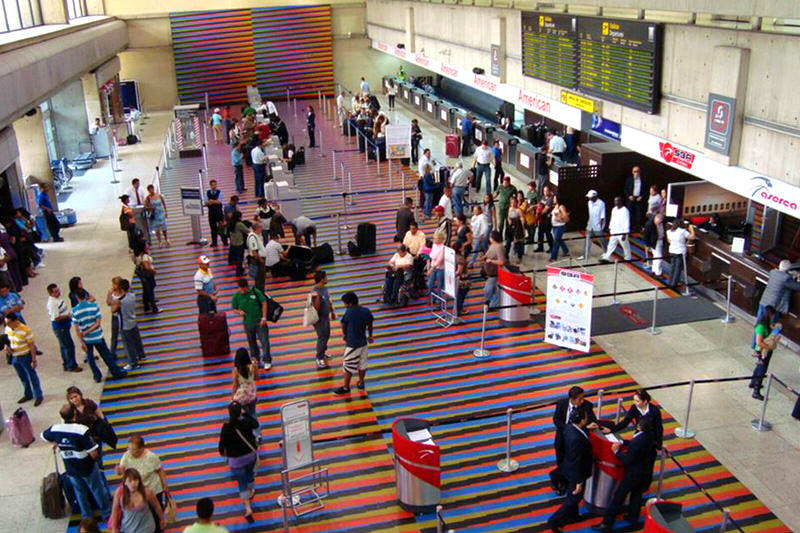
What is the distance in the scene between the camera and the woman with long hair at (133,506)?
696 cm

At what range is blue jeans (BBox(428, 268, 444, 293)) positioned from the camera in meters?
13.3

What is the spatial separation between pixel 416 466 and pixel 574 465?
1696mm

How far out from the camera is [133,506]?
7.02 m

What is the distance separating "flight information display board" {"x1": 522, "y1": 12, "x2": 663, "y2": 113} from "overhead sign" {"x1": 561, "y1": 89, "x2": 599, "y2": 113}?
22 cm

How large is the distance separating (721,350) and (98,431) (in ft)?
29.9

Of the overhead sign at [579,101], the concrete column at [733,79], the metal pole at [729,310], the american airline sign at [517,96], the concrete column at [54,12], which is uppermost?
the concrete column at [54,12]

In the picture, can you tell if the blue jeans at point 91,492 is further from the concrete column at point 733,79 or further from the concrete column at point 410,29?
the concrete column at point 410,29

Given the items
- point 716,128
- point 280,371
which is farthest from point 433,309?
point 716,128

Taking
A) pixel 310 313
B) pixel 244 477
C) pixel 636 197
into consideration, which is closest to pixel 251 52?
pixel 636 197

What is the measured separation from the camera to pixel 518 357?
11773 millimetres

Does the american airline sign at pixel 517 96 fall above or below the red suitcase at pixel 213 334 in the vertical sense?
above

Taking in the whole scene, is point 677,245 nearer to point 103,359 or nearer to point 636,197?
point 636,197

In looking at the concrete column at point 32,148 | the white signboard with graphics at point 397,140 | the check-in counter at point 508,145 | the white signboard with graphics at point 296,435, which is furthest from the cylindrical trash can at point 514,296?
the concrete column at point 32,148

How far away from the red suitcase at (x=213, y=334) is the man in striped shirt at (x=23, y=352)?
8.31ft
